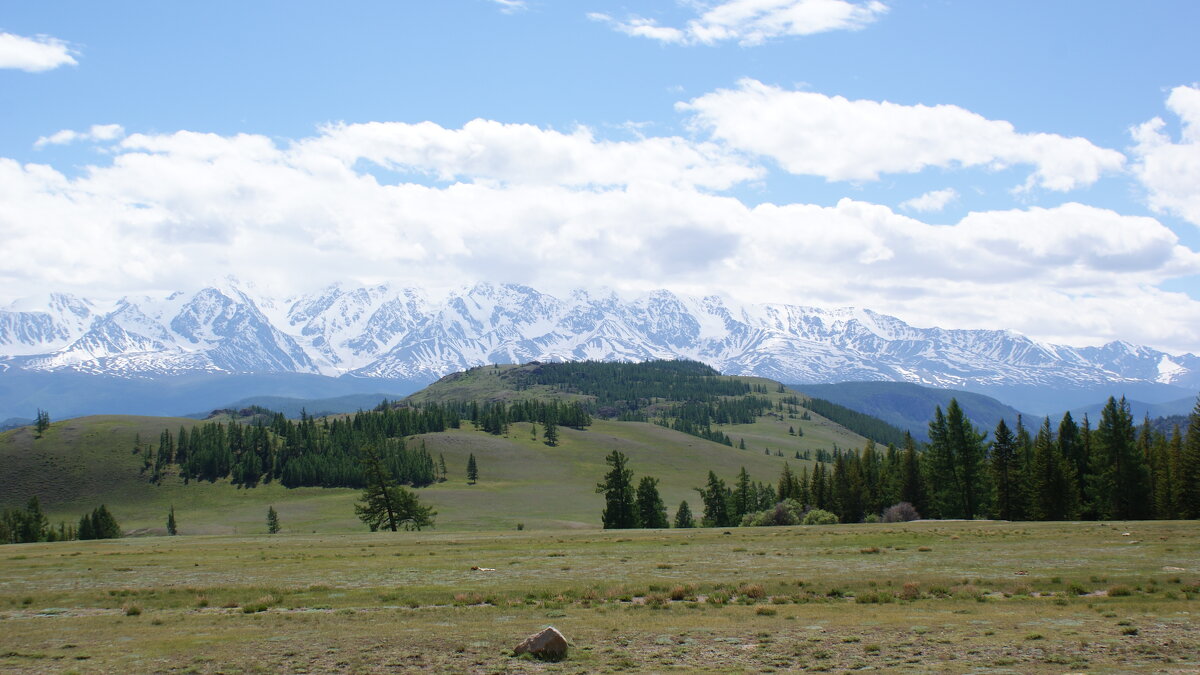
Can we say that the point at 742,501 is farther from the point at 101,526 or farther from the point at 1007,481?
the point at 101,526

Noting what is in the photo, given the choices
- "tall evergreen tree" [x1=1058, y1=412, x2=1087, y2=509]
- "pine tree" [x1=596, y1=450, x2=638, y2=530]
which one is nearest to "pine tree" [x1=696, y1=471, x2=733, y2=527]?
"pine tree" [x1=596, y1=450, x2=638, y2=530]

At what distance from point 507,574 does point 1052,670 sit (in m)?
23.7

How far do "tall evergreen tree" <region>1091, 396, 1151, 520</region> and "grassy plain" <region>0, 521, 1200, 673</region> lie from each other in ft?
120

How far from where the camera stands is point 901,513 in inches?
3408

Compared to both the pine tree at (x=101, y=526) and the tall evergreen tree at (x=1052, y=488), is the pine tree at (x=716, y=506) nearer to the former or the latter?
the tall evergreen tree at (x=1052, y=488)

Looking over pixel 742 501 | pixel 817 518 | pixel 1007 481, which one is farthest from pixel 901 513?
pixel 742 501

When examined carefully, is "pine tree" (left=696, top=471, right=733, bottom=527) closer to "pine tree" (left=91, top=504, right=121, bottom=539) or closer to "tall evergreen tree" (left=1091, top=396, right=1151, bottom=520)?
"tall evergreen tree" (left=1091, top=396, right=1151, bottom=520)

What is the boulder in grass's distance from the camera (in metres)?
19.2

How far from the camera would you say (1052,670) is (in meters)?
17.4

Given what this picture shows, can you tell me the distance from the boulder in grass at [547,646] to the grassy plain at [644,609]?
45 cm

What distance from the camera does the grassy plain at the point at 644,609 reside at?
19203 mm

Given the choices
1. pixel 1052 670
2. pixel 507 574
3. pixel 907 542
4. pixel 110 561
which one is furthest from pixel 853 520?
pixel 1052 670

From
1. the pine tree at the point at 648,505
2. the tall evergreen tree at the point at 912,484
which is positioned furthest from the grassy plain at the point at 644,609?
the pine tree at the point at 648,505

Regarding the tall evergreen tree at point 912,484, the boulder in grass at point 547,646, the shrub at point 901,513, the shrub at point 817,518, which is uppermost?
the boulder in grass at point 547,646
